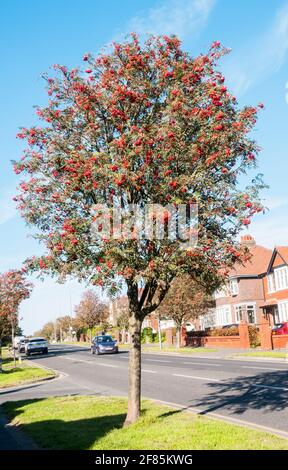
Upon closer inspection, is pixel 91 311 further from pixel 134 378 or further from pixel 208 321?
pixel 134 378

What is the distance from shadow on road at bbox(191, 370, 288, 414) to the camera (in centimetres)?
1167

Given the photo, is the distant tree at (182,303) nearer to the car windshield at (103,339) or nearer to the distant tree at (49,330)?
the car windshield at (103,339)

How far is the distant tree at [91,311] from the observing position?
7638 cm

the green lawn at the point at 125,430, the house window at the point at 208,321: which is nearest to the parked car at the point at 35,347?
the house window at the point at 208,321

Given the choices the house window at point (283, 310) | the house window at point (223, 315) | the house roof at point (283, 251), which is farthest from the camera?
the house window at point (223, 315)

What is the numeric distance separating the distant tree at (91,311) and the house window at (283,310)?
37094mm

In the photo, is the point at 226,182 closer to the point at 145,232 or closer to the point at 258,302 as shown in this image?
the point at 145,232

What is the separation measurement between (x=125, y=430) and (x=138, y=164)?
5.00 meters

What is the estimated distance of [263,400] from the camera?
12.4 meters


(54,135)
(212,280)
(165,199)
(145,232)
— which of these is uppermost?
(54,135)

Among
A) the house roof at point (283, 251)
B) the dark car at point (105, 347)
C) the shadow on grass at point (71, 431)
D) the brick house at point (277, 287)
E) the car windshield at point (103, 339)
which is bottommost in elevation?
the shadow on grass at point (71, 431)
